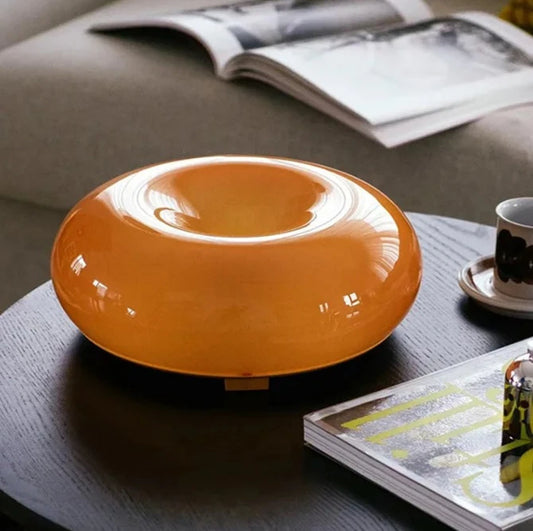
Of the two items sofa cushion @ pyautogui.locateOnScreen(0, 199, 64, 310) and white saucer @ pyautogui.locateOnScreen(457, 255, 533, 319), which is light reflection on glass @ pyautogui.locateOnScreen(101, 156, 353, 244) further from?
sofa cushion @ pyautogui.locateOnScreen(0, 199, 64, 310)

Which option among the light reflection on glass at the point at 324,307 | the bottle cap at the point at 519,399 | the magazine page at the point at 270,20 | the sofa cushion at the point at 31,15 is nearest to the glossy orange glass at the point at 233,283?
the light reflection on glass at the point at 324,307

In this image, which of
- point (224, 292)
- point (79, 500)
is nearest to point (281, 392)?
point (224, 292)

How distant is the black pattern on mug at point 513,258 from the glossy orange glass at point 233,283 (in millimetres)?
87

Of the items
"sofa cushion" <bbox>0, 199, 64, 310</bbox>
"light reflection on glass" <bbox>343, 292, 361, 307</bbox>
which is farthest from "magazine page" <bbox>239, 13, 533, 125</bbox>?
"light reflection on glass" <bbox>343, 292, 361, 307</bbox>

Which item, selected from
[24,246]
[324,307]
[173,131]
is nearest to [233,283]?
[324,307]

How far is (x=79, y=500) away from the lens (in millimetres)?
737

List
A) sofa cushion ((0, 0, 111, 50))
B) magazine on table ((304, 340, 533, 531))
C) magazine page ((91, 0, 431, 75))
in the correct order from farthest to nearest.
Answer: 1. sofa cushion ((0, 0, 111, 50))
2. magazine page ((91, 0, 431, 75))
3. magazine on table ((304, 340, 533, 531))

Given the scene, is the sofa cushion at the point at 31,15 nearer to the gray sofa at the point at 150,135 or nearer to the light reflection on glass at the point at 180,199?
the gray sofa at the point at 150,135

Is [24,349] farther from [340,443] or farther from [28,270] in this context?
[28,270]

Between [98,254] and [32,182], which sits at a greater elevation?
[98,254]

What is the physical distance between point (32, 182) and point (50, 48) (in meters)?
0.21

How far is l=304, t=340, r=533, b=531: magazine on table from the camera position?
2.31ft

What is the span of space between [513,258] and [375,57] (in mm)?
736

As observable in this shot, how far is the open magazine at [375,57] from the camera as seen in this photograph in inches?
59.1
